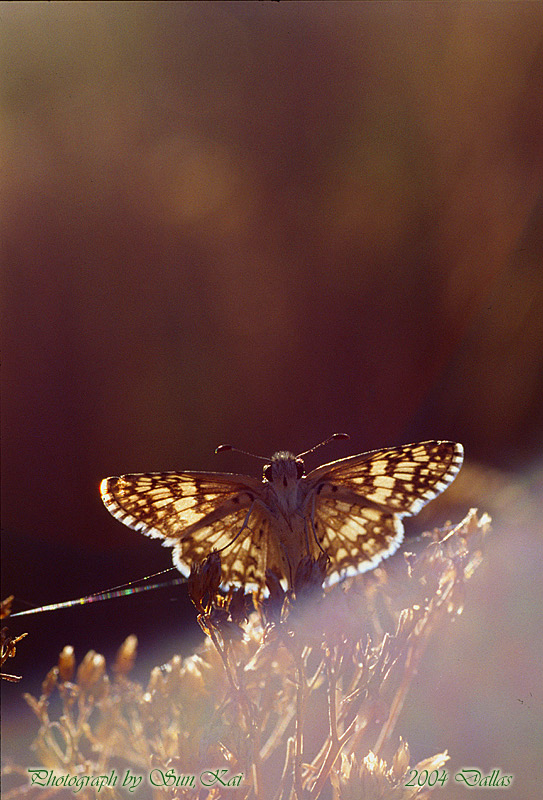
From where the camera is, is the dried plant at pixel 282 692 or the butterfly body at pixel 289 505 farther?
the butterfly body at pixel 289 505

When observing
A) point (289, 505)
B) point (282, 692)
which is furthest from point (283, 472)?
point (282, 692)

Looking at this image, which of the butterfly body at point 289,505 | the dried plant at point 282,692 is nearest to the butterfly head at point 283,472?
the butterfly body at point 289,505

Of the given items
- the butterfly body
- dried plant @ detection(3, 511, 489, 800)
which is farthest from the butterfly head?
dried plant @ detection(3, 511, 489, 800)

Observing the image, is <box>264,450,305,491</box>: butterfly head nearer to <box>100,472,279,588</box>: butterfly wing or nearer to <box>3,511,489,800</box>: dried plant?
<box>100,472,279,588</box>: butterfly wing

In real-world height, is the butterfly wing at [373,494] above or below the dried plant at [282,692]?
above

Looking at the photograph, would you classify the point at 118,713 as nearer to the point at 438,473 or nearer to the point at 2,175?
the point at 438,473

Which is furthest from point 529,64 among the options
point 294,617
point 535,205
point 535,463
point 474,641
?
point 294,617

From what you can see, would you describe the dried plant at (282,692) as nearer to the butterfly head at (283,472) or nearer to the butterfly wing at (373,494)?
the butterfly wing at (373,494)
